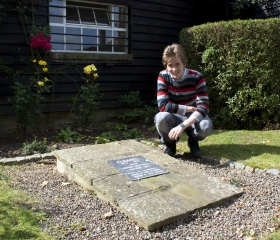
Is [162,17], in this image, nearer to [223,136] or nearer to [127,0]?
[127,0]

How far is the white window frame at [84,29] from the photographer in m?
6.65

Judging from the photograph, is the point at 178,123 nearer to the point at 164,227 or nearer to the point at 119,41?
the point at 164,227

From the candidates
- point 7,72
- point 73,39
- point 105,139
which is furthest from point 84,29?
point 105,139

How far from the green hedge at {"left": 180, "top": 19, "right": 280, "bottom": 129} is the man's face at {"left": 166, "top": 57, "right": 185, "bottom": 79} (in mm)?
2488

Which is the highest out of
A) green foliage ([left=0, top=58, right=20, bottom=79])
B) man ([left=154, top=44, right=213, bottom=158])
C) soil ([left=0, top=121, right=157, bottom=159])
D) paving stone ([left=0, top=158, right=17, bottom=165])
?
green foliage ([left=0, top=58, right=20, bottom=79])

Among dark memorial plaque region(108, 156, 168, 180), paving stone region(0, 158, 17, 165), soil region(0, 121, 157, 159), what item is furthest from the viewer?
soil region(0, 121, 157, 159)

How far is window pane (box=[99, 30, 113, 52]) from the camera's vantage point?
7.35 metres

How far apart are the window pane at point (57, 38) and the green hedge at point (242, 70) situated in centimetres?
268

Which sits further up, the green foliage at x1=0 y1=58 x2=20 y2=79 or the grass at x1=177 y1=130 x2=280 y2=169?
the green foliage at x1=0 y1=58 x2=20 y2=79

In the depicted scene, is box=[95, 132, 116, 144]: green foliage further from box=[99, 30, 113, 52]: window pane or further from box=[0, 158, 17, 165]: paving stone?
box=[99, 30, 113, 52]: window pane

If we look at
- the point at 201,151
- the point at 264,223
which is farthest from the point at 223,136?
the point at 264,223

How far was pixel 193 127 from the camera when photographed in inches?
162

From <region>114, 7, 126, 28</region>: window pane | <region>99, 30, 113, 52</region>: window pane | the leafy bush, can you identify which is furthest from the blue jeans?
<region>114, 7, 126, 28</region>: window pane

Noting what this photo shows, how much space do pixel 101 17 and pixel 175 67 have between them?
407cm
